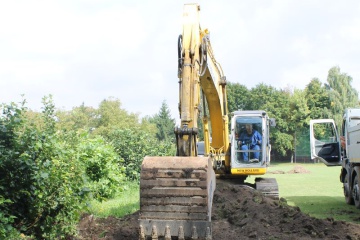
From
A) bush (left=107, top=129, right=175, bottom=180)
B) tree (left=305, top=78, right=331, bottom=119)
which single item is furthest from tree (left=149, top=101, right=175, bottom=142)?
bush (left=107, top=129, right=175, bottom=180)

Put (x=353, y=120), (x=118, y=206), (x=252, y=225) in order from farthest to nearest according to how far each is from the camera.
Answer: (x=353, y=120) < (x=118, y=206) < (x=252, y=225)

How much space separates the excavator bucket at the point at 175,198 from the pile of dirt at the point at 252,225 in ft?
5.39

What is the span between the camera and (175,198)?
7.64 meters

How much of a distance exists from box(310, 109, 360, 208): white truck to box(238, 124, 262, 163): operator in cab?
8.39 feet

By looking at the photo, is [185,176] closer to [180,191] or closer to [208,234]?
[180,191]

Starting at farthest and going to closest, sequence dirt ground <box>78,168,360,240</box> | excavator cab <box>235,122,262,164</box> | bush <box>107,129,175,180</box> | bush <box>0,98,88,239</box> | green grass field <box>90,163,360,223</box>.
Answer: bush <box>107,129,175,180</box> < excavator cab <box>235,122,262,164</box> < green grass field <box>90,163,360,223</box> < dirt ground <box>78,168,360,240</box> < bush <box>0,98,88,239</box>

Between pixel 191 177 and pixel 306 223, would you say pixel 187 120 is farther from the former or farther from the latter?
pixel 306 223

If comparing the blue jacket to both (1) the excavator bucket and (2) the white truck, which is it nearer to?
(2) the white truck

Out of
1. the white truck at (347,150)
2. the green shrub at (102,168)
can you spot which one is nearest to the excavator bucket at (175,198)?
the green shrub at (102,168)

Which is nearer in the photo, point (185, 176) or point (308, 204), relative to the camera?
point (185, 176)

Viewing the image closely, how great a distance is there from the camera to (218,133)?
49.6 ft

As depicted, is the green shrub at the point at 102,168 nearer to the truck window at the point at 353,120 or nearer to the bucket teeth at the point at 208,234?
the truck window at the point at 353,120

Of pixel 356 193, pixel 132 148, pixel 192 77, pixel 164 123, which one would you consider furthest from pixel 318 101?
pixel 192 77

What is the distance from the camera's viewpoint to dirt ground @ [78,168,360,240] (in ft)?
31.2
